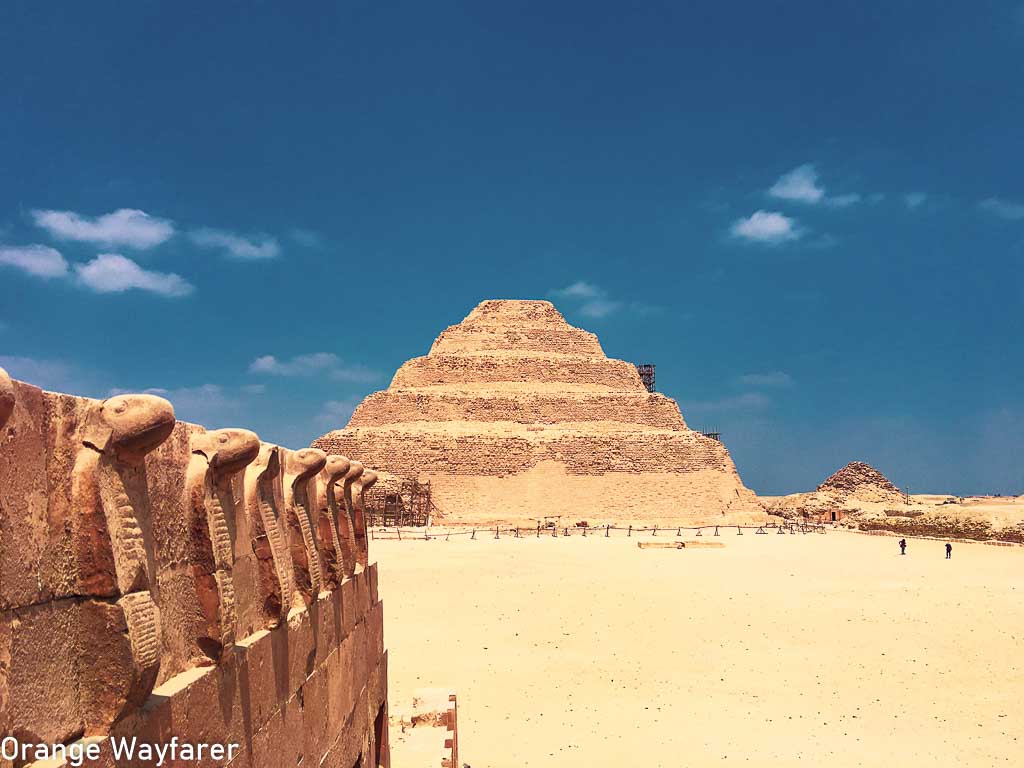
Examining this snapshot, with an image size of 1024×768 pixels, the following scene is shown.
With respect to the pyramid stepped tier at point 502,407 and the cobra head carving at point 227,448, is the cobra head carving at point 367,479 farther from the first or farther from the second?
the pyramid stepped tier at point 502,407

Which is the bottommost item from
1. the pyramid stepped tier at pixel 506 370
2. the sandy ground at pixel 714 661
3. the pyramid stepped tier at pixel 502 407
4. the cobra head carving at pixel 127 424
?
the sandy ground at pixel 714 661

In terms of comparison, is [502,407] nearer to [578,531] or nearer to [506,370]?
[506,370]

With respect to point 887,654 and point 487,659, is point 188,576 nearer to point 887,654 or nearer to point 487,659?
point 487,659

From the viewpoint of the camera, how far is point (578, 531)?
39281mm

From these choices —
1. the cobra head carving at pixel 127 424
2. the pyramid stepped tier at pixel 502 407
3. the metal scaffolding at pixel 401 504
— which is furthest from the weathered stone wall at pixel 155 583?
the pyramid stepped tier at pixel 502 407

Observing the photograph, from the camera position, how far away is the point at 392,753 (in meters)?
7.63

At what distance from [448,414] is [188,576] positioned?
50098 mm

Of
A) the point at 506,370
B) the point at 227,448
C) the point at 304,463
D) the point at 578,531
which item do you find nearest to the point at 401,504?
the point at 578,531

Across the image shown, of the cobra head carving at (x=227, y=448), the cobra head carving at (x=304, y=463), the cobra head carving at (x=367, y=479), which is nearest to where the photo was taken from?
the cobra head carving at (x=227, y=448)

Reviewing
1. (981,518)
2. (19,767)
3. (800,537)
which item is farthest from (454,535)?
(19,767)

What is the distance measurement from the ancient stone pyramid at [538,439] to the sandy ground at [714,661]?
73.4ft

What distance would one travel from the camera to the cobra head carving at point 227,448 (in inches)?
123

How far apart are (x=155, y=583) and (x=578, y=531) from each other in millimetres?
37325

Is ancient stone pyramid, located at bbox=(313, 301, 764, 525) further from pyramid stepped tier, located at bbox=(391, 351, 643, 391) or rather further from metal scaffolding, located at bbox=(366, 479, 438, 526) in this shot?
metal scaffolding, located at bbox=(366, 479, 438, 526)
